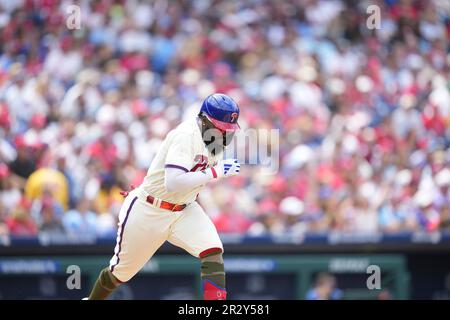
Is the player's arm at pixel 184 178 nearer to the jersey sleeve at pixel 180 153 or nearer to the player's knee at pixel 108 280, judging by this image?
the jersey sleeve at pixel 180 153

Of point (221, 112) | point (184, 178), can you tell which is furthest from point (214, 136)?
point (184, 178)

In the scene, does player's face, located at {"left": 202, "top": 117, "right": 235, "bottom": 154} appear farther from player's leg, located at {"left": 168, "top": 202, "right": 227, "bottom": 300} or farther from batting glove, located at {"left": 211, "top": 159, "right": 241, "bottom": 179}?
player's leg, located at {"left": 168, "top": 202, "right": 227, "bottom": 300}

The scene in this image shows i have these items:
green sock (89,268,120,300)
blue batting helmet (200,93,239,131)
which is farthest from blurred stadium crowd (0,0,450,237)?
blue batting helmet (200,93,239,131)

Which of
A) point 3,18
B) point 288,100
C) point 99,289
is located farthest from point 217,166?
point 3,18

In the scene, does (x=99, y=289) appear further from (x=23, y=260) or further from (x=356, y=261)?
(x=356, y=261)

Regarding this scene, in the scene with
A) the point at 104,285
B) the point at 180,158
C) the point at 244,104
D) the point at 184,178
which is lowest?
the point at 104,285

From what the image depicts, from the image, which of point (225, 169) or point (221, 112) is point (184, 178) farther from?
point (221, 112)

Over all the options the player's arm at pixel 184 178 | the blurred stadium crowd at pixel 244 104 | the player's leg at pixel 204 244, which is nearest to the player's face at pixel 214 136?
the player's arm at pixel 184 178
